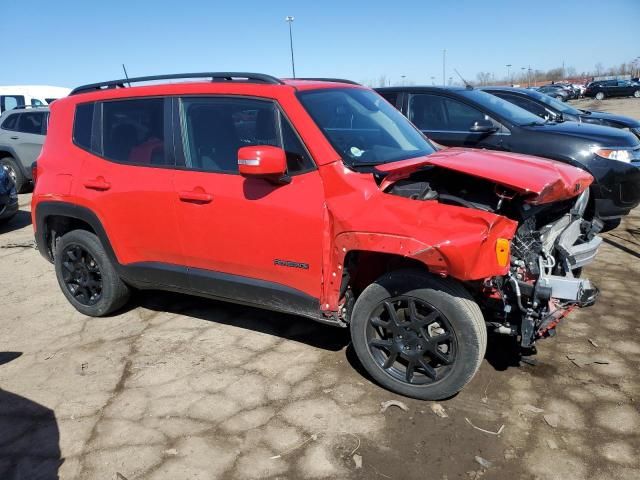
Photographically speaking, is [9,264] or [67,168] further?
[9,264]

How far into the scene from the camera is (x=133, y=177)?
3830mm

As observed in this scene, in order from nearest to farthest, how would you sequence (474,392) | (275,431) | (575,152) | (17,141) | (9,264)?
(275,431), (474,392), (575,152), (9,264), (17,141)

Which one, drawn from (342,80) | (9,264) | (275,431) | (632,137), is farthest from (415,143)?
(9,264)

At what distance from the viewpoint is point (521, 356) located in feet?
11.7

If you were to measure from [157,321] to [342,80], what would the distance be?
8.39ft

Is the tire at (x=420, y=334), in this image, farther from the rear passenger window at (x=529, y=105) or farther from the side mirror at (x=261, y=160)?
the rear passenger window at (x=529, y=105)

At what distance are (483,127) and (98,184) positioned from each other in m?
4.34

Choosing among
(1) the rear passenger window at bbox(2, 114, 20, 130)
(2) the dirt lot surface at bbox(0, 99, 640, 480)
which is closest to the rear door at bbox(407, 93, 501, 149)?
(2) the dirt lot surface at bbox(0, 99, 640, 480)

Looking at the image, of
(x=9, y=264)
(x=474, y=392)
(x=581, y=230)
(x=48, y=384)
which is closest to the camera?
(x=474, y=392)

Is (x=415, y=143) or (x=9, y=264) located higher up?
(x=415, y=143)

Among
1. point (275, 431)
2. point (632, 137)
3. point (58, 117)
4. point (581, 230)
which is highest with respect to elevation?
point (58, 117)

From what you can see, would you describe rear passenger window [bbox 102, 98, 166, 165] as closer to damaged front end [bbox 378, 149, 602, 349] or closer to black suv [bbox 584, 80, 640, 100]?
damaged front end [bbox 378, 149, 602, 349]

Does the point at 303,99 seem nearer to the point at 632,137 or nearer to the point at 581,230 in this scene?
the point at 581,230

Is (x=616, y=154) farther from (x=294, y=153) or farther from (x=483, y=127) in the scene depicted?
(x=294, y=153)
